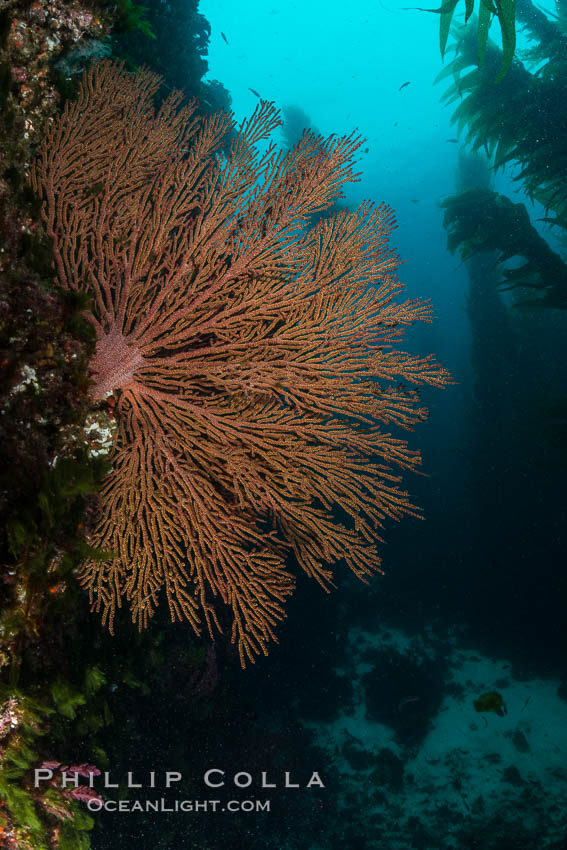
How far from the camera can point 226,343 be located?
2.97 metres

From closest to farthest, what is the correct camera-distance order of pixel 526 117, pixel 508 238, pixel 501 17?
pixel 501 17, pixel 526 117, pixel 508 238

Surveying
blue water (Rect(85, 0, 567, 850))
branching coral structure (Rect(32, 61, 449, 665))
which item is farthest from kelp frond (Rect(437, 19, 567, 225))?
branching coral structure (Rect(32, 61, 449, 665))

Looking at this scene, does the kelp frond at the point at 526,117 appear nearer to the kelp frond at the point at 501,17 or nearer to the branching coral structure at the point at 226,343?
the kelp frond at the point at 501,17

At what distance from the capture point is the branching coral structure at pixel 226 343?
109 inches

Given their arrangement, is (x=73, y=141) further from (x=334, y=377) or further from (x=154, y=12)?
(x=154, y=12)

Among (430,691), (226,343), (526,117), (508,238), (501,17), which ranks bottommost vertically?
(430,691)

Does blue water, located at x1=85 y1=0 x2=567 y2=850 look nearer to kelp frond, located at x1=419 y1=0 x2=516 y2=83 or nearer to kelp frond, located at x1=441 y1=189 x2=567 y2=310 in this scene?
kelp frond, located at x1=441 y1=189 x2=567 y2=310

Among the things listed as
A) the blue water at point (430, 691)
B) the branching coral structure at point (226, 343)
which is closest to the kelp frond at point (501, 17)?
the branching coral structure at point (226, 343)

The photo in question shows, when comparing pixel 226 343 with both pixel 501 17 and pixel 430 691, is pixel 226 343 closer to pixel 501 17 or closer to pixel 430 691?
pixel 501 17

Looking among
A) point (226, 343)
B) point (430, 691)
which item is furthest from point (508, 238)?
point (430, 691)

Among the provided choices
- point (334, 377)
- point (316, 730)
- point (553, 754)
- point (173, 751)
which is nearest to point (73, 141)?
point (334, 377)

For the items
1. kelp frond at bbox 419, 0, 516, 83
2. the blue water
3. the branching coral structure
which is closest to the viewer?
the branching coral structure

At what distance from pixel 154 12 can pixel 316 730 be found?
14420 millimetres

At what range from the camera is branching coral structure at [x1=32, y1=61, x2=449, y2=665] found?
9.11 ft
